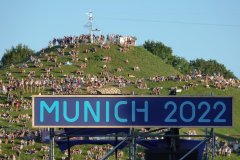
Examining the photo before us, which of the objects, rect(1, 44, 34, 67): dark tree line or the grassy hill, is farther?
rect(1, 44, 34, 67): dark tree line

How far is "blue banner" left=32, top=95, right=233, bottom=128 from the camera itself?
24.0 meters

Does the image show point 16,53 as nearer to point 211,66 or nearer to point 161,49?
point 161,49

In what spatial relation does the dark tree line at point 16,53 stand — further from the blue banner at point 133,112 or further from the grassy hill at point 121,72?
the blue banner at point 133,112

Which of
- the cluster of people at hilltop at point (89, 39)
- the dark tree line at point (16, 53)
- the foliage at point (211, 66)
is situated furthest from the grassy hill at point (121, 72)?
the foliage at point (211, 66)

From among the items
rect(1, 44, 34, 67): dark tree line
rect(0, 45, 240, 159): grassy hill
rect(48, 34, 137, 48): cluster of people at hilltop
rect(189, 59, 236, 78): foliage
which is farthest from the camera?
rect(189, 59, 236, 78): foliage

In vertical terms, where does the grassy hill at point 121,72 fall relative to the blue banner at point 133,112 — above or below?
above

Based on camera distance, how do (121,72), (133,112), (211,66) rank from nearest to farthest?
(133,112)
(121,72)
(211,66)

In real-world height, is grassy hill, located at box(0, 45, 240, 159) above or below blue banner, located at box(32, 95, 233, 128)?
above

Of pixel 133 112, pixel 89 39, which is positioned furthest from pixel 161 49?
pixel 133 112

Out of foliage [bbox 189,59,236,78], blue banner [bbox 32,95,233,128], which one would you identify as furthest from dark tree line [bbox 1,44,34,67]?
blue banner [bbox 32,95,233,128]

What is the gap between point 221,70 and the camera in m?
164

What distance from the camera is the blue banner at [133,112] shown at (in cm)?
2405

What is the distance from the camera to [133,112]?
24.1m

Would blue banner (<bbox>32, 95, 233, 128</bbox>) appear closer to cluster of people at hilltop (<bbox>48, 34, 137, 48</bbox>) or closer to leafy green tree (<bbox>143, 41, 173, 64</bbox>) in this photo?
cluster of people at hilltop (<bbox>48, 34, 137, 48</bbox>)
